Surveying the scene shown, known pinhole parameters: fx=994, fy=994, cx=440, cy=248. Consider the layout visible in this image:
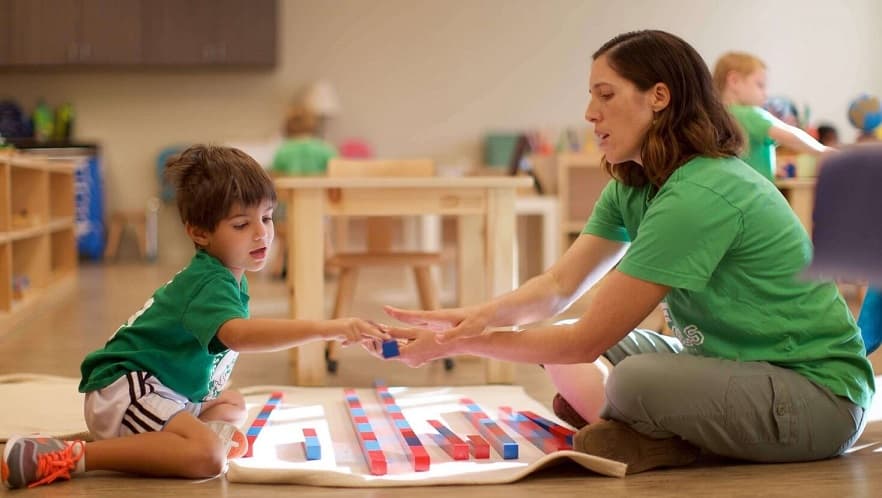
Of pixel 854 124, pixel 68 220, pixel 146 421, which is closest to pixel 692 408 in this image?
pixel 146 421

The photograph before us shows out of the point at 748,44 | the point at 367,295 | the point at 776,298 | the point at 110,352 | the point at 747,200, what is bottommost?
the point at 367,295

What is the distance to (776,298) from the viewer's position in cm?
171

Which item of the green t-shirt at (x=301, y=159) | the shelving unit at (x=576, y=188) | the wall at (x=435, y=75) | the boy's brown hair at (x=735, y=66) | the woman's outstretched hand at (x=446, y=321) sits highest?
the wall at (x=435, y=75)

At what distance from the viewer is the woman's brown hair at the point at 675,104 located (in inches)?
68.4

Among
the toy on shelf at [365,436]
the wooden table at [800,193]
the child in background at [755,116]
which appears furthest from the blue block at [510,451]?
the wooden table at [800,193]

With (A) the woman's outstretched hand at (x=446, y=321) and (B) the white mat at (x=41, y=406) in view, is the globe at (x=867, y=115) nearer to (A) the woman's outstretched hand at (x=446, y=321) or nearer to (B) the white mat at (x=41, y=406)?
(A) the woman's outstretched hand at (x=446, y=321)

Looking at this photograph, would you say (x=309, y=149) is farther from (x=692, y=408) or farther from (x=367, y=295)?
(x=692, y=408)

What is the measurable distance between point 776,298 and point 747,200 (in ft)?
0.58

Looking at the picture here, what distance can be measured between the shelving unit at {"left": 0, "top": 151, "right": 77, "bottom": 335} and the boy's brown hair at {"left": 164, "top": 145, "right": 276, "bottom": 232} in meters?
2.30

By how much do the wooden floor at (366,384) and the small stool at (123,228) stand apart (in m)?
1.98

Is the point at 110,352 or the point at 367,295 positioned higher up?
the point at 110,352

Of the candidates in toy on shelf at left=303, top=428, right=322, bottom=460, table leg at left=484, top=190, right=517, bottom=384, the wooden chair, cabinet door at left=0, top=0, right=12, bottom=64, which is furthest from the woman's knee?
cabinet door at left=0, top=0, right=12, bottom=64

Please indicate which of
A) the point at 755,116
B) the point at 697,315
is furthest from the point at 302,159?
the point at 697,315

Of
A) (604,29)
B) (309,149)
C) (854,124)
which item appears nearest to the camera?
(854,124)
